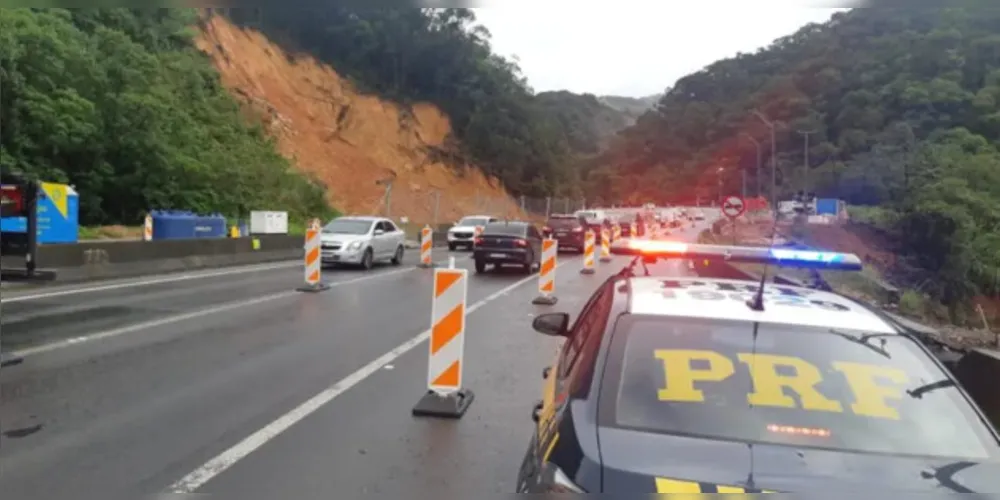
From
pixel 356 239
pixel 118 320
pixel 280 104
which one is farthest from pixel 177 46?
pixel 118 320

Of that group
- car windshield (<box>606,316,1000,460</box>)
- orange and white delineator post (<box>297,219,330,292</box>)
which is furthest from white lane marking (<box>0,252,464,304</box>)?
car windshield (<box>606,316,1000,460</box>)

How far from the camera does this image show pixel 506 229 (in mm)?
26422

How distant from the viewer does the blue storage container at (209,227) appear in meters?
29.1

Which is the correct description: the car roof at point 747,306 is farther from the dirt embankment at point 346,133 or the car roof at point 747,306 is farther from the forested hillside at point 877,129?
the dirt embankment at point 346,133

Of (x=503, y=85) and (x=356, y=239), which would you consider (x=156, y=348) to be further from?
(x=503, y=85)

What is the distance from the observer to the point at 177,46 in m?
45.1

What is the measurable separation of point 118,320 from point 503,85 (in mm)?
62533

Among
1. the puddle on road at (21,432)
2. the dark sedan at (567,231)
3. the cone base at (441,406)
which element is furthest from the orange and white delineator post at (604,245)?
the puddle on road at (21,432)

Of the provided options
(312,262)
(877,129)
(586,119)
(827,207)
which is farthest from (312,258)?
(586,119)

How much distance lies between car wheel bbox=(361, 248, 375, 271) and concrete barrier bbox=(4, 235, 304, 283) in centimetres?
360

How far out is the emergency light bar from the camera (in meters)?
4.91

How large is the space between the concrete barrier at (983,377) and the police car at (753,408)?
3.38 m

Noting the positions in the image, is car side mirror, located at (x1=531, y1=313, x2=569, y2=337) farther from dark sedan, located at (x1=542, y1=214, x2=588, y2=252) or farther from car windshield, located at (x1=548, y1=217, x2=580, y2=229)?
car windshield, located at (x1=548, y1=217, x2=580, y2=229)

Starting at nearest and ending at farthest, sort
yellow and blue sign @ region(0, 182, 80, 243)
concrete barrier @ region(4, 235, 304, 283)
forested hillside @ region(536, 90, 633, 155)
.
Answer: concrete barrier @ region(4, 235, 304, 283) < yellow and blue sign @ region(0, 182, 80, 243) < forested hillside @ region(536, 90, 633, 155)
